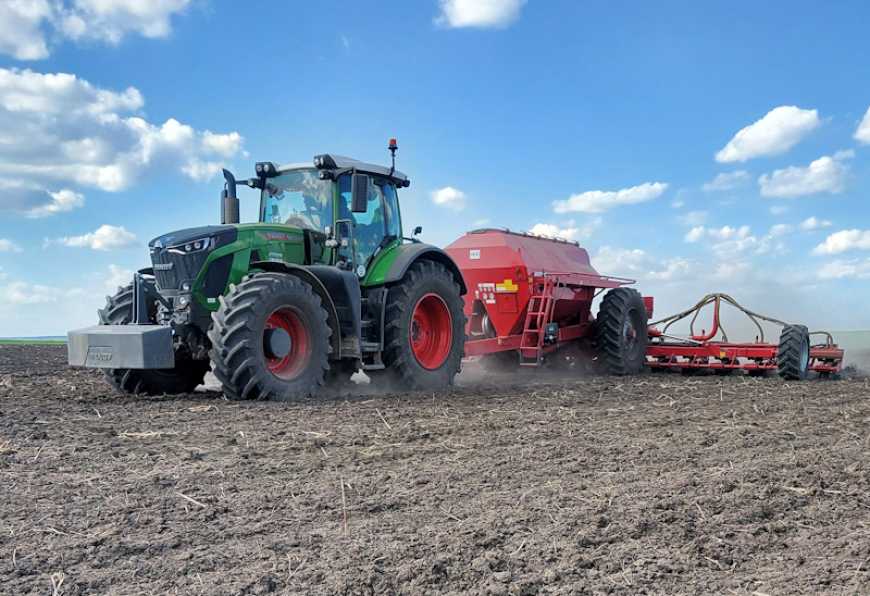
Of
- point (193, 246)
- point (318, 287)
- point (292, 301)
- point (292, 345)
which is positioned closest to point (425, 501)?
point (292, 301)

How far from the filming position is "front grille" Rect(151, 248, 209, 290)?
24.2 ft

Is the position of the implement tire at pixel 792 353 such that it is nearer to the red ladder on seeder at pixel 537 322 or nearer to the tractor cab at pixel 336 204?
the red ladder on seeder at pixel 537 322

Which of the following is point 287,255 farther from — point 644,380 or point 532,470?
point 644,380

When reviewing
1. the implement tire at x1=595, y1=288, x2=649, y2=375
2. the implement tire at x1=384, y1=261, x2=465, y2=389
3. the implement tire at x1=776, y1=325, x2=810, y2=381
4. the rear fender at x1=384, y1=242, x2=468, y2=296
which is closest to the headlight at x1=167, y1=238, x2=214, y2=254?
the rear fender at x1=384, y1=242, x2=468, y2=296

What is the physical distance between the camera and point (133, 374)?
8039mm

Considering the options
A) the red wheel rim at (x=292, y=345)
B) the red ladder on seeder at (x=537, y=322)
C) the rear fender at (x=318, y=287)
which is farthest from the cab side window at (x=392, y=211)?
the red ladder on seeder at (x=537, y=322)

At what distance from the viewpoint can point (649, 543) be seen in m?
3.25

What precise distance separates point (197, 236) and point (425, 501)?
178 inches

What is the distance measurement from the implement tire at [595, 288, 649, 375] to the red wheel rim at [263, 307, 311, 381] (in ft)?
19.3

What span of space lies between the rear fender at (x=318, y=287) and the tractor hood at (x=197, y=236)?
36 cm

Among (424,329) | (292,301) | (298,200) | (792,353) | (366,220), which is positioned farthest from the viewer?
(792,353)

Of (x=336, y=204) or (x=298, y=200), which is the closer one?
(x=336, y=204)

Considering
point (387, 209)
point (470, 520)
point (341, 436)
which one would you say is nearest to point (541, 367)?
point (387, 209)

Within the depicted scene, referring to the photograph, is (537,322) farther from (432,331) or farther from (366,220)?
(366,220)
